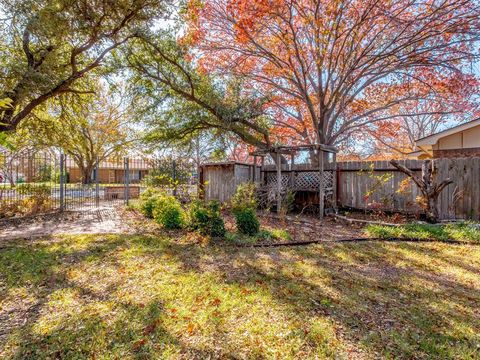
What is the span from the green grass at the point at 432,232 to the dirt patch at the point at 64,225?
5.42m

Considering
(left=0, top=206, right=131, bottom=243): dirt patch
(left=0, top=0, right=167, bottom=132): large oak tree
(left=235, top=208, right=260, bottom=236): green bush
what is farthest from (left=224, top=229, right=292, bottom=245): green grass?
(left=0, top=0, right=167, bottom=132): large oak tree

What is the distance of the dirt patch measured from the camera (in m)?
5.36

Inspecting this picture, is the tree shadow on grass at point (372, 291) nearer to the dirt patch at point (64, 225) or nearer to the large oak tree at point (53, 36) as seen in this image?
the dirt patch at point (64, 225)

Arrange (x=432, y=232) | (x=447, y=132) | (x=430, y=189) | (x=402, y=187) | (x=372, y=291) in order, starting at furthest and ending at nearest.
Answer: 1. (x=447, y=132)
2. (x=402, y=187)
3. (x=430, y=189)
4. (x=432, y=232)
5. (x=372, y=291)

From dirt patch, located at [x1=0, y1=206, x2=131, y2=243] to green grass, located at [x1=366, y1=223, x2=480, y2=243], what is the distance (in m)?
5.42

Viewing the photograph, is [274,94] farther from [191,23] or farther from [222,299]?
[222,299]

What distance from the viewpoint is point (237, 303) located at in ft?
8.39

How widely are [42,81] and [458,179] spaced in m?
10.3

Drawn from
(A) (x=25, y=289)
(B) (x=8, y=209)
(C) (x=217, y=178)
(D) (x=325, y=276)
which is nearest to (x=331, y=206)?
(C) (x=217, y=178)

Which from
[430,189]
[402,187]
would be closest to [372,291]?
[430,189]

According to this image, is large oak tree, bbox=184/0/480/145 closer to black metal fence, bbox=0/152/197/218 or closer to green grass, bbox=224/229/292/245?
black metal fence, bbox=0/152/197/218

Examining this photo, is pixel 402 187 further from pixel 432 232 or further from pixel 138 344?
pixel 138 344

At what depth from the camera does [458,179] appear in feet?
20.1

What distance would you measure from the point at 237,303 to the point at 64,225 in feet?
18.2
